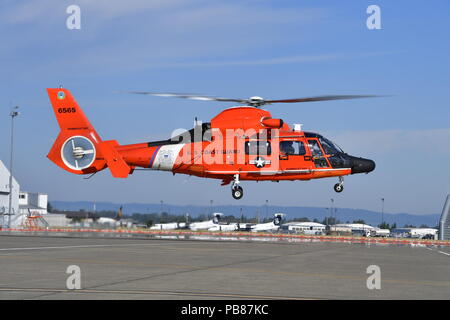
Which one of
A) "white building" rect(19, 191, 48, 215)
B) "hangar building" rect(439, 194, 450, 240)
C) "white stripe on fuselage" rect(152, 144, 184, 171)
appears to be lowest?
"hangar building" rect(439, 194, 450, 240)

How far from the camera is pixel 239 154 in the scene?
3688 centimetres

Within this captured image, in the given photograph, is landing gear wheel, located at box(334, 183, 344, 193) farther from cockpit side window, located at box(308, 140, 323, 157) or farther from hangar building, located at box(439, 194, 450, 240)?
hangar building, located at box(439, 194, 450, 240)

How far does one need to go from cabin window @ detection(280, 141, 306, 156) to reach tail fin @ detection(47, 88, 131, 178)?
9.75 meters

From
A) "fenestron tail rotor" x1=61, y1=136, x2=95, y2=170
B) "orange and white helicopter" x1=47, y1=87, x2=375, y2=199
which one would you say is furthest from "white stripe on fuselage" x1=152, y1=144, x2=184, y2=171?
"fenestron tail rotor" x1=61, y1=136, x2=95, y2=170

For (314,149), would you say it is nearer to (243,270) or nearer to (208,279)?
(243,270)

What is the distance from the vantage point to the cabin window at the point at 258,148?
120 ft

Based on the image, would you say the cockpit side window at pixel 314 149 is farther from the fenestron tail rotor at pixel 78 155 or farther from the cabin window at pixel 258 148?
the fenestron tail rotor at pixel 78 155

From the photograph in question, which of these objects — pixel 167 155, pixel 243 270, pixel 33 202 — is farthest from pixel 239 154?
pixel 33 202

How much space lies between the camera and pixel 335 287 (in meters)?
14.9

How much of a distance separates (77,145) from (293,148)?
13817mm

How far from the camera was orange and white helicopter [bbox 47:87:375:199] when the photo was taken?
36156 mm
